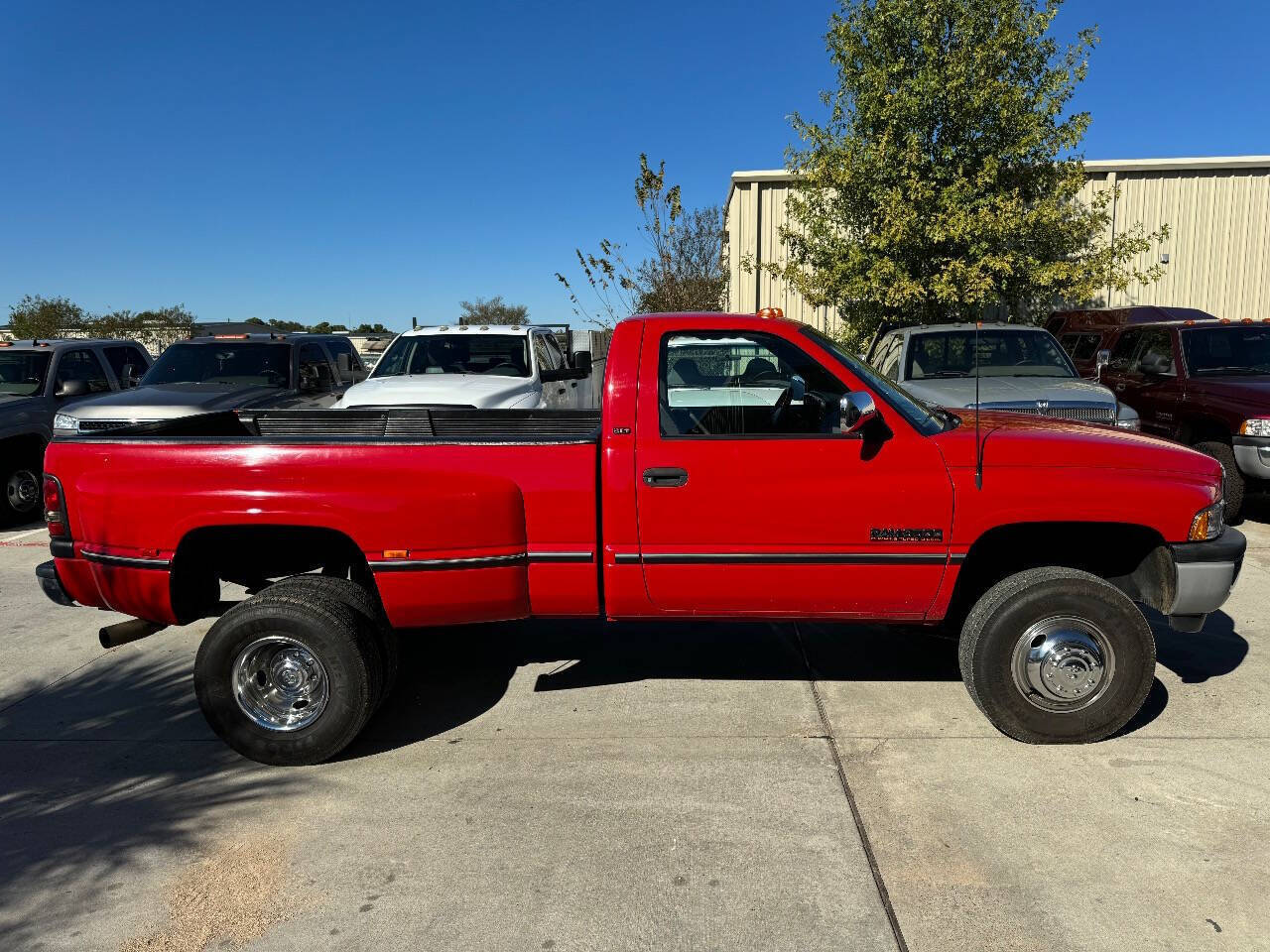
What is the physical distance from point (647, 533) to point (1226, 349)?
26.5ft

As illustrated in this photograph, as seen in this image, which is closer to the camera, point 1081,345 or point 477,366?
point 477,366

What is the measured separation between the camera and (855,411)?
3969 mm

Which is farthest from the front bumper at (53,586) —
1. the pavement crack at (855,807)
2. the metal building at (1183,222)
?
the metal building at (1183,222)

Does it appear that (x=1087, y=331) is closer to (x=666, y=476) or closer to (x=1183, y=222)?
(x=666, y=476)

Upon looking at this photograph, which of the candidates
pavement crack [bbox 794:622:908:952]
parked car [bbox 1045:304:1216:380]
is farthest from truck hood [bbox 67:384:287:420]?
parked car [bbox 1045:304:1216:380]

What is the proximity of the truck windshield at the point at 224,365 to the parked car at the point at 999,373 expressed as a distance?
275 inches

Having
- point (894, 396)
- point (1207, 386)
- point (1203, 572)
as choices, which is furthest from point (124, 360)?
point (1207, 386)

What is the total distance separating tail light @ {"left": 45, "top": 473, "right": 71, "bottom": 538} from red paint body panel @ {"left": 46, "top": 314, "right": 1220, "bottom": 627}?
54 millimetres

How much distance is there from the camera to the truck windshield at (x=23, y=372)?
10250mm

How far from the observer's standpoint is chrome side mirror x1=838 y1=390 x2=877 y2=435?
151 inches

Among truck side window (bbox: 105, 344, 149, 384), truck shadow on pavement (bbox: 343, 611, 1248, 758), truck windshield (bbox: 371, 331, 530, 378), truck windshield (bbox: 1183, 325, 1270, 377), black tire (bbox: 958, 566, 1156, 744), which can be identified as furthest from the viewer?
truck side window (bbox: 105, 344, 149, 384)

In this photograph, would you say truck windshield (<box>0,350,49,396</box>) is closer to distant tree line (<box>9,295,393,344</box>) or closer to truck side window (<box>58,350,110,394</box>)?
truck side window (<box>58,350,110,394</box>)

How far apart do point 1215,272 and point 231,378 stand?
20.8 m

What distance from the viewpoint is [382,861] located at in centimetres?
333
